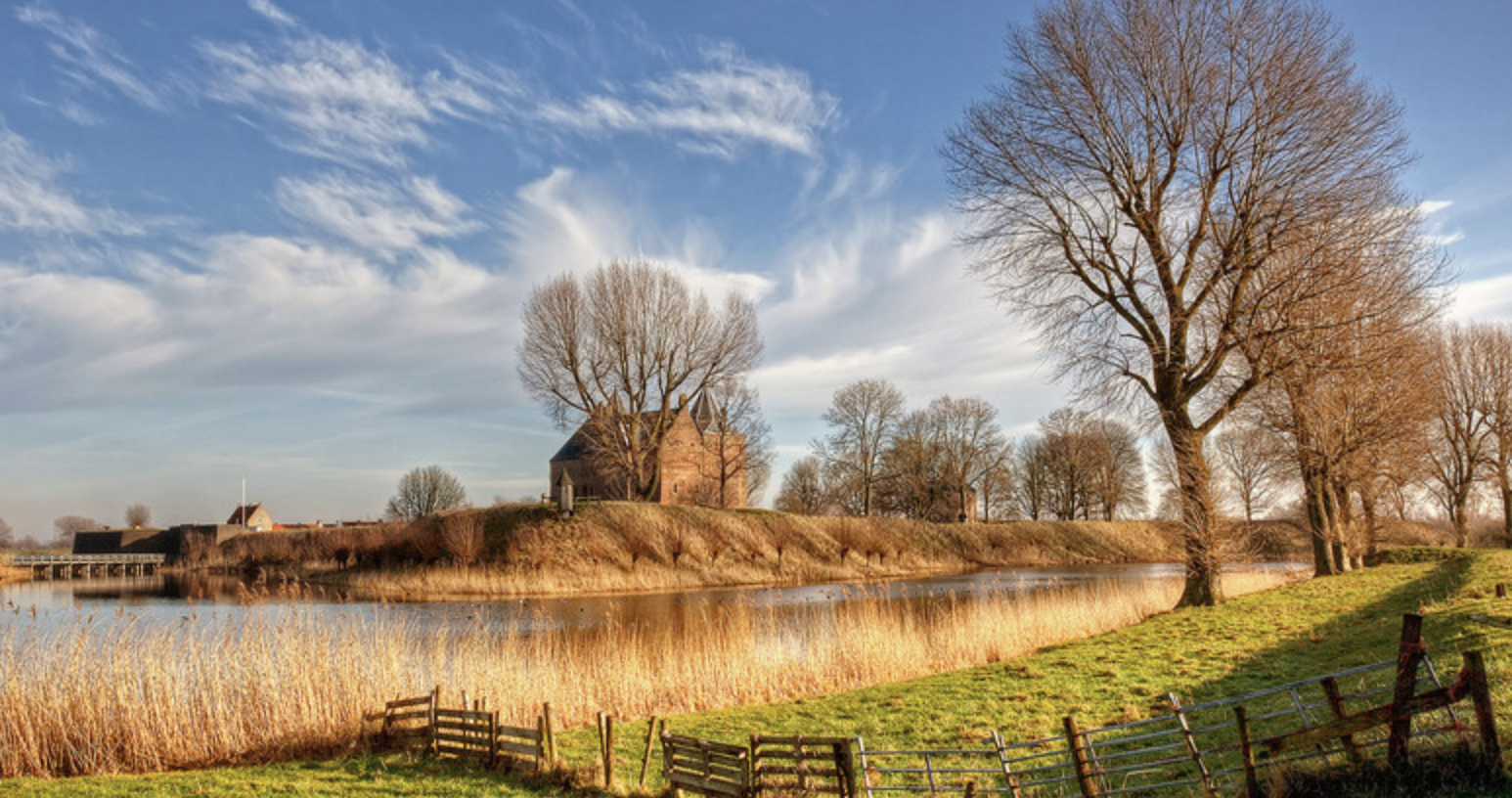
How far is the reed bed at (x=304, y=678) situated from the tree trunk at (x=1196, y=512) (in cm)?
342

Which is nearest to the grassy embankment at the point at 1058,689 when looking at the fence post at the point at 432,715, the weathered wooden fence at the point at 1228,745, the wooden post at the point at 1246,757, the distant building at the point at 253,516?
the fence post at the point at 432,715

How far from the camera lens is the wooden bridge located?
50469 millimetres

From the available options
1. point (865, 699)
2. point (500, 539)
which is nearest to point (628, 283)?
point (500, 539)

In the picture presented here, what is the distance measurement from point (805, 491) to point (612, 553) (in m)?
38.7

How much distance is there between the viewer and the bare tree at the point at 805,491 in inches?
2564

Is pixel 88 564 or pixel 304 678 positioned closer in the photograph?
pixel 304 678

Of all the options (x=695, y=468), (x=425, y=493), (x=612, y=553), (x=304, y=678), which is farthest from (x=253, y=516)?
(x=304, y=678)

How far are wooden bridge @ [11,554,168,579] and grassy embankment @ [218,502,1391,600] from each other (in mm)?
10817

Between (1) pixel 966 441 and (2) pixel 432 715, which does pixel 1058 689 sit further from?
(1) pixel 966 441

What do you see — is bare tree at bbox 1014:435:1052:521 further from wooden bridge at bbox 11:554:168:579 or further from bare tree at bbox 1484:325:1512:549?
wooden bridge at bbox 11:554:168:579

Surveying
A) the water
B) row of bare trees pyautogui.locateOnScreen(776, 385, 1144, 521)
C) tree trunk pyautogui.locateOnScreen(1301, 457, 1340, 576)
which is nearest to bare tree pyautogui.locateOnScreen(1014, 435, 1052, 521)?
row of bare trees pyautogui.locateOnScreen(776, 385, 1144, 521)

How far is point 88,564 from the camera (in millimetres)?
52062

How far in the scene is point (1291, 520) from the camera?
177 feet

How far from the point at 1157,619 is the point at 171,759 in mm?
14796
